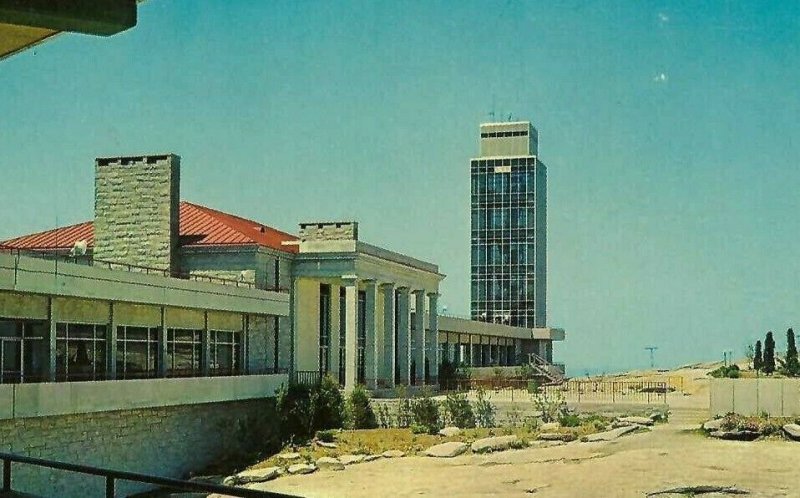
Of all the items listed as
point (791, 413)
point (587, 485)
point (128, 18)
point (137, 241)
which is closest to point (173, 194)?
point (137, 241)

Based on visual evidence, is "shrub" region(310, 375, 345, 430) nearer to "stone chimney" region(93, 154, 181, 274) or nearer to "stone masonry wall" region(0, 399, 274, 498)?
"stone masonry wall" region(0, 399, 274, 498)

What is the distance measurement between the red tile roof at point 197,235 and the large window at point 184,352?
5.40 m

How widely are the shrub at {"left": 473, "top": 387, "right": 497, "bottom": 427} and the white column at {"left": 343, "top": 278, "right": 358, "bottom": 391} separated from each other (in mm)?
5035

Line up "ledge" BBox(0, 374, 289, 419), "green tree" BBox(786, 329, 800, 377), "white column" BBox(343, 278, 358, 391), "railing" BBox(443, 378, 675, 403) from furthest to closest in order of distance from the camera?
1. "green tree" BBox(786, 329, 800, 377)
2. "railing" BBox(443, 378, 675, 403)
3. "white column" BBox(343, 278, 358, 391)
4. "ledge" BBox(0, 374, 289, 419)

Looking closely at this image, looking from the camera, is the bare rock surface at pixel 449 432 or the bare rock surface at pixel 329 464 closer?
the bare rock surface at pixel 329 464

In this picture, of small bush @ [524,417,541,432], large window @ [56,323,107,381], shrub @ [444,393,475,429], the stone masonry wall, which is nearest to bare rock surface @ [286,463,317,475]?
the stone masonry wall

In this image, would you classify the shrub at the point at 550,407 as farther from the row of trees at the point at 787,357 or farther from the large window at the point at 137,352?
the row of trees at the point at 787,357

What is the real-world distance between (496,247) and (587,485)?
68451 mm

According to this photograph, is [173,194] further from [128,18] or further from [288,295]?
[128,18]

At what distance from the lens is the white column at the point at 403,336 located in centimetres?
5028

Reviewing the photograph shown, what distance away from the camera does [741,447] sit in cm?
3300

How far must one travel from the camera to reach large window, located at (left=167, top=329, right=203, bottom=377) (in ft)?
115

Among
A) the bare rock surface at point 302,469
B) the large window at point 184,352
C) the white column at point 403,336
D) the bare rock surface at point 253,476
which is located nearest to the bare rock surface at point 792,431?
A: the bare rock surface at point 302,469

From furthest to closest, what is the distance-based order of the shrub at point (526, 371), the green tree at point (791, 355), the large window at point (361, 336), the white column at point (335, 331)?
the shrub at point (526, 371)
the green tree at point (791, 355)
the large window at point (361, 336)
the white column at point (335, 331)
